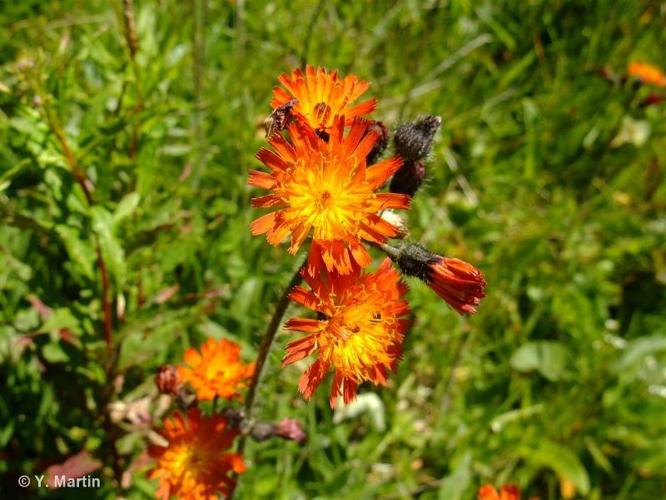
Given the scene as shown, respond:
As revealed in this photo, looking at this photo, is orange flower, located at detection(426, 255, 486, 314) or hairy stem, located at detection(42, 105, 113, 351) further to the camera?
hairy stem, located at detection(42, 105, 113, 351)

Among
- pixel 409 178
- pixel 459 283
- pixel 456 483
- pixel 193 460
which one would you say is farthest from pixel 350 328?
pixel 456 483

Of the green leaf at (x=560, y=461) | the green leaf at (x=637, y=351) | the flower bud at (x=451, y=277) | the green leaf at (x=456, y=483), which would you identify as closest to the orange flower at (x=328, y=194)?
the flower bud at (x=451, y=277)

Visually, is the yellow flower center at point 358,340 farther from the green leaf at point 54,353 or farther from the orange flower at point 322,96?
the green leaf at point 54,353

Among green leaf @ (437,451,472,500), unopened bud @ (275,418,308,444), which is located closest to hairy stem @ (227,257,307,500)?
unopened bud @ (275,418,308,444)

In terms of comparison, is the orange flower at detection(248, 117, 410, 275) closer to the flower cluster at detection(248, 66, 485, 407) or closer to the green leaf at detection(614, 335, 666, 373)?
the flower cluster at detection(248, 66, 485, 407)

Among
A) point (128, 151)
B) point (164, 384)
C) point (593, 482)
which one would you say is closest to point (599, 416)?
point (593, 482)

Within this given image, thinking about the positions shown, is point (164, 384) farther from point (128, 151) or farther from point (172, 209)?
point (128, 151)
